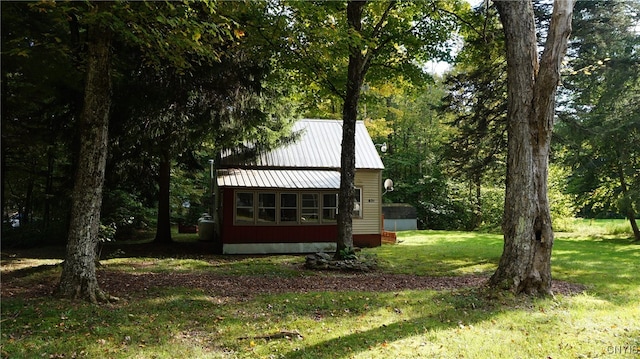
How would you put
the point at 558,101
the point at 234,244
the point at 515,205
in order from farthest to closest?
the point at 558,101 < the point at 234,244 < the point at 515,205

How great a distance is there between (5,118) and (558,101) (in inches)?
723

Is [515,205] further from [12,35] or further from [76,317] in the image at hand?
[12,35]

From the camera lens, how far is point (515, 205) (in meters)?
7.48

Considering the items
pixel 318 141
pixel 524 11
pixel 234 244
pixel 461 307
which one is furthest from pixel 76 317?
pixel 318 141

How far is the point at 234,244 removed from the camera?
610 inches

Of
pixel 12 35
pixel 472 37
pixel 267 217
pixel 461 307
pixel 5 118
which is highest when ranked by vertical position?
pixel 472 37

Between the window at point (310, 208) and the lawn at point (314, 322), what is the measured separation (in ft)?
22.6

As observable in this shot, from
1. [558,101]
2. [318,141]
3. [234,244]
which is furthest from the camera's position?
[318,141]

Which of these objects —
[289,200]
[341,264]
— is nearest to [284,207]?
[289,200]

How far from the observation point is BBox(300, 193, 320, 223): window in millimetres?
16531

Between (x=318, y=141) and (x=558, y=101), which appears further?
(x=318, y=141)

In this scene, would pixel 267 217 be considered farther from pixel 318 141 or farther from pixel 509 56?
pixel 509 56

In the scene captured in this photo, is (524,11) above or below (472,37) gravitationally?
below

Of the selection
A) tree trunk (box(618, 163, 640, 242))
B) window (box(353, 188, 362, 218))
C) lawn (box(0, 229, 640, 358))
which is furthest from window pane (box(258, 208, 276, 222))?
tree trunk (box(618, 163, 640, 242))
